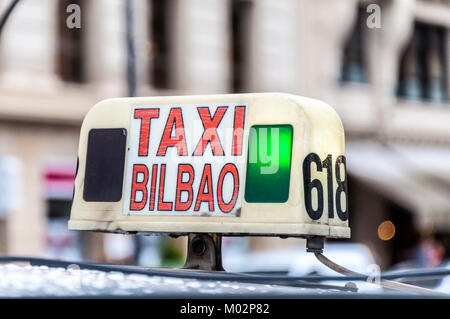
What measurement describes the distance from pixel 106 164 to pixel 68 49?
19.7 meters

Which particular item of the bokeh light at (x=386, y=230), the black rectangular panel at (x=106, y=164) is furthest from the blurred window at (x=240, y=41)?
the black rectangular panel at (x=106, y=164)

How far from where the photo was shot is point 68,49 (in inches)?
883

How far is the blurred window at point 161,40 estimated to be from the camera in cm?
2375

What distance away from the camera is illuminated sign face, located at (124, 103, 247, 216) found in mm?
2830

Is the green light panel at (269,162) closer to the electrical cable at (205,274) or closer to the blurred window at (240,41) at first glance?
the electrical cable at (205,274)

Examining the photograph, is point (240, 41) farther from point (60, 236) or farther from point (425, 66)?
point (60, 236)

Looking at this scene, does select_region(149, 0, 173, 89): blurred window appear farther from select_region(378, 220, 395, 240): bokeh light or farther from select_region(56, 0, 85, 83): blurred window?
select_region(378, 220, 395, 240): bokeh light

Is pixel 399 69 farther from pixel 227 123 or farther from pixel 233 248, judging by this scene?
pixel 227 123

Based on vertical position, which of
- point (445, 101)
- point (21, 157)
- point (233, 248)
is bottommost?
point (233, 248)

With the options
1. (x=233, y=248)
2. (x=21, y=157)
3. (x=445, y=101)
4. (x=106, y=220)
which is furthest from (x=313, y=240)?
(x=445, y=101)

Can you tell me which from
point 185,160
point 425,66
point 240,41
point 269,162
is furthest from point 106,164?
point 425,66

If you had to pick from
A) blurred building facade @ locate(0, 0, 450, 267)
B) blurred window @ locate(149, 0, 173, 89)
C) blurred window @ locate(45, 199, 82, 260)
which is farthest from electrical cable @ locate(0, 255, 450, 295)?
blurred window @ locate(149, 0, 173, 89)

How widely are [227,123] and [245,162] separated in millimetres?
117

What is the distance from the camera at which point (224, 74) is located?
80.4ft
